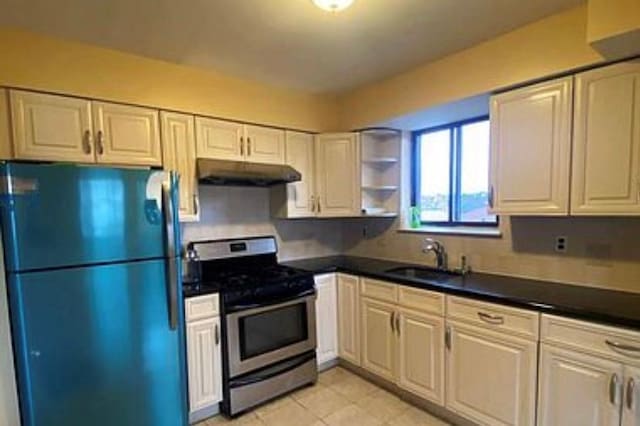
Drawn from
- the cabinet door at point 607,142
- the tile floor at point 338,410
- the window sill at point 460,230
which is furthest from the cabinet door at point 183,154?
the cabinet door at point 607,142

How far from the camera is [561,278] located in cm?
232

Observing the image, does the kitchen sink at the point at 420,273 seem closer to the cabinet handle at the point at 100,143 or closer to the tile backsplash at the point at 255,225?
the tile backsplash at the point at 255,225

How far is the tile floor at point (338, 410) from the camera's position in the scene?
2.42 meters

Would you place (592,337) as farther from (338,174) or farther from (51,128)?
(51,128)

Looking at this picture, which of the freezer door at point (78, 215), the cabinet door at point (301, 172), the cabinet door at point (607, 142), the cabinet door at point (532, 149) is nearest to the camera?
the freezer door at point (78, 215)

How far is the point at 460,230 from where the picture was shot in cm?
296

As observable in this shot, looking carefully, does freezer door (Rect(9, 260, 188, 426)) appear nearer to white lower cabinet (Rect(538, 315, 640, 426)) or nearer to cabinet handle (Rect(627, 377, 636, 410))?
white lower cabinet (Rect(538, 315, 640, 426))

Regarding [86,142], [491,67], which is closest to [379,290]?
[491,67]

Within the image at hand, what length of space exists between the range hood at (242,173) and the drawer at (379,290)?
1041 millimetres

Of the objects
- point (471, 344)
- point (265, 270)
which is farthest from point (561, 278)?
point (265, 270)

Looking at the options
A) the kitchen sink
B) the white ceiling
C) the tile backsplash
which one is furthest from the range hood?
the kitchen sink

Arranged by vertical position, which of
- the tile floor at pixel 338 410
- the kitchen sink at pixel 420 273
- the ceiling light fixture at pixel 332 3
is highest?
the ceiling light fixture at pixel 332 3

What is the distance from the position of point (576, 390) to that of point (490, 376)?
0.44 metres

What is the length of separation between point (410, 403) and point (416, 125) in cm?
226
